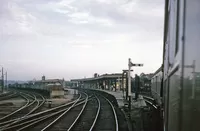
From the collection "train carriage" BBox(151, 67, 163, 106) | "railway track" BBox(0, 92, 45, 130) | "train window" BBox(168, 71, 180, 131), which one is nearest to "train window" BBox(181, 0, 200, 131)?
"train window" BBox(168, 71, 180, 131)

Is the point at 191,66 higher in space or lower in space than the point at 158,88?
higher

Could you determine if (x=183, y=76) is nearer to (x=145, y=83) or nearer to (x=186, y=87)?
(x=186, y=87)

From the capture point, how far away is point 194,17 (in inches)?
65.2

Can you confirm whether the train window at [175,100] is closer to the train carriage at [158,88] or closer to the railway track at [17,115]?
the train carriage at [158,88]

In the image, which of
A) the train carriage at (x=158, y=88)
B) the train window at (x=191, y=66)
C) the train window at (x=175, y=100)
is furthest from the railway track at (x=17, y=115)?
the train window at (x=191, y=66)

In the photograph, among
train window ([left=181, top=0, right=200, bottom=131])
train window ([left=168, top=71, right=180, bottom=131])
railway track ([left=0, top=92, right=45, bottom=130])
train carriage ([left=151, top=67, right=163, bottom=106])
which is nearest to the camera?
train window ([left=181, top=0, right=200, bottom=131])

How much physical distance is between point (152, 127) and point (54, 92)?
2905cm

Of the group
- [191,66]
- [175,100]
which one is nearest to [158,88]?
[175,100]

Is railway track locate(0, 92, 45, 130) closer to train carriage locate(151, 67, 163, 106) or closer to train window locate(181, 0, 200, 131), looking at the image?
train carriage locate(151, 67, 163, 106)

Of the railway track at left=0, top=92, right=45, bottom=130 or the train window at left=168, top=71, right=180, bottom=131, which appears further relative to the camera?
the railway track at left=0, top=92, right=45, bottom=130

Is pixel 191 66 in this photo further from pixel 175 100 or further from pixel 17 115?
pixel 17 115

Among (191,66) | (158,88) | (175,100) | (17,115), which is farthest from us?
(17,115)

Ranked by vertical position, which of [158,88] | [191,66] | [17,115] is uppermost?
[191,66]

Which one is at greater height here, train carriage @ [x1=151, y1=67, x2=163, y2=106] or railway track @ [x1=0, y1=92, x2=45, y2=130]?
train carriage @ [x1=151, y1=67, x2=163, y2=106]
